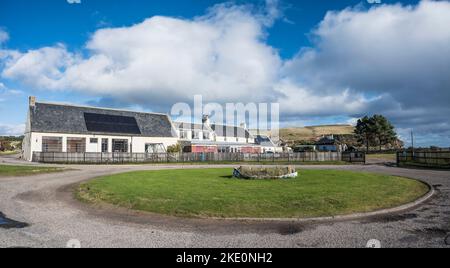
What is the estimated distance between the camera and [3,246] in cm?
655

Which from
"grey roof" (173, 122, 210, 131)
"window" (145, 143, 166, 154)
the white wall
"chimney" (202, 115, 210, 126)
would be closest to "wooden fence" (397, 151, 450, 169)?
"window" (145, 143, 166, 154)

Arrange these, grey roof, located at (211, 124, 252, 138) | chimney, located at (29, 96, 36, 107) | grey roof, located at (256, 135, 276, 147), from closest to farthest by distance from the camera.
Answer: chimney, located at (29, 96, 36, 107) → grey roof, located at (211, 124, 252, 138) → grey roof, located at (256, 135, 276, 147)

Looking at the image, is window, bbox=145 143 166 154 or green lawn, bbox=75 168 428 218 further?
window, bbox=145 143 166 154

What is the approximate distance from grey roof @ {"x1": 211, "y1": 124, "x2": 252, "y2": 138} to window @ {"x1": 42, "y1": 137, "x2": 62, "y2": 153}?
115ft

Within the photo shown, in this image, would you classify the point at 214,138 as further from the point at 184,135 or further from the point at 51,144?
the point at 51,144

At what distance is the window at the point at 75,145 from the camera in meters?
45.7

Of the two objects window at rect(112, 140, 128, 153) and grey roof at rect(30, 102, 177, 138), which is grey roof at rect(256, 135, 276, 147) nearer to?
grey roof at rect(30, 102, 177, 138)

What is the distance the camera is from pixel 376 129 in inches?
3659

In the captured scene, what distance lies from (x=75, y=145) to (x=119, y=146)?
693 cm

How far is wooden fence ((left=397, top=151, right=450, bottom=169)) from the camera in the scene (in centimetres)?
3268

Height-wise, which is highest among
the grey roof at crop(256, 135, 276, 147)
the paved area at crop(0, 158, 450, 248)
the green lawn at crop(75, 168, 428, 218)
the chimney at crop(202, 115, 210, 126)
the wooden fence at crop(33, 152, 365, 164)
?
the chimney at crop(202, 115, 210, 126)
